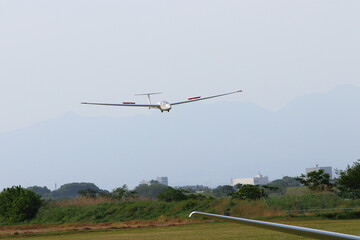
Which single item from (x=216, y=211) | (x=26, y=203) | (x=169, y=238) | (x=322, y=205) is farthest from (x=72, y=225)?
(x=169, y=238)

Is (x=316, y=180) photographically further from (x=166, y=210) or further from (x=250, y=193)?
(x=166, y=210)

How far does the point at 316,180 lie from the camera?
202 ft

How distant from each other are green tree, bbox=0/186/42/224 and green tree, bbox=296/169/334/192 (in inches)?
1006

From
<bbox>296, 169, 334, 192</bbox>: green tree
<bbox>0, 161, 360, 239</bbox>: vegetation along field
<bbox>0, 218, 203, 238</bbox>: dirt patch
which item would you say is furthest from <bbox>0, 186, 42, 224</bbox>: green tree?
<bbox>296, 169, 334, 192</bbox>: green tree

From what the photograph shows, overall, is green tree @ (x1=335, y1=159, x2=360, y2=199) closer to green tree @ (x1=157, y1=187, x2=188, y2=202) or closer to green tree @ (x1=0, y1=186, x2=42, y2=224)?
green tree @ (x1=157, y1=187, x2=188, y2=202)

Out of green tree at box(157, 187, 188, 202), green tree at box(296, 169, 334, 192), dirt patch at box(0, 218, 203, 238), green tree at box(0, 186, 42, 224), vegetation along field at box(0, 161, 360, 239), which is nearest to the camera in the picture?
vegetation along field at box(0, 161, 360, 239)

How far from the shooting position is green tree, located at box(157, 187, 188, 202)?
188 feet

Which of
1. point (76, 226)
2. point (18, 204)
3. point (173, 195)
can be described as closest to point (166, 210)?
point (76, 226)

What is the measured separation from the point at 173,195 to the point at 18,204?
1372 cm

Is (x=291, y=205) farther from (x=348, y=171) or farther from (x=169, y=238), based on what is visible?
(x=169, y=238)

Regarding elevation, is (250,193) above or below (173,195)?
below

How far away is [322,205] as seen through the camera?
43250 millimetres

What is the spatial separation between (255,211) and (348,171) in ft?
29.4

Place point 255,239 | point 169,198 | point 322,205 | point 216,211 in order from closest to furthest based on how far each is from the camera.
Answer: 1. point 255,239
2. point 322,205
3. point 216,211
4. point 169,198
